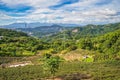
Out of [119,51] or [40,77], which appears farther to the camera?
[119,51]

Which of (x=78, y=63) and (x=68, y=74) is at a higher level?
(x=68, y=74)

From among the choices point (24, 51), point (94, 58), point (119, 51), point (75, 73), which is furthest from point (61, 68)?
point (24, 51)

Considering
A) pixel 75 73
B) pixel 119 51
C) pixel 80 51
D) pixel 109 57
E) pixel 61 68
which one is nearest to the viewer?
pixel 75 73

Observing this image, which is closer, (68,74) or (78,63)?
(68,74)

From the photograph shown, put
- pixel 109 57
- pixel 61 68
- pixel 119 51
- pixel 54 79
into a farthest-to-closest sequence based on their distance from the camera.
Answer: pixel 119 51 → pixel 109 57 → pixel 61 68 → pixel 54 79

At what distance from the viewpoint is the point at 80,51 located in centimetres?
8900

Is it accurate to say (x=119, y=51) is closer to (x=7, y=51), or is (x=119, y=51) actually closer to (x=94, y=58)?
(x=94, y=58)

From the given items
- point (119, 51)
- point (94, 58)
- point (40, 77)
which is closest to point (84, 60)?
point (94, 58)

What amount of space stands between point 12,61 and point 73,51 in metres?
24.8

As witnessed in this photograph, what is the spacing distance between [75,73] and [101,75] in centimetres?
600

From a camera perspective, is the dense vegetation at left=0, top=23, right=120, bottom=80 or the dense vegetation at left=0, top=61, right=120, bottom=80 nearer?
the dense vegetation at left=0, top=61, right=120, bottom=80

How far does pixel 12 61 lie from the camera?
75812mm

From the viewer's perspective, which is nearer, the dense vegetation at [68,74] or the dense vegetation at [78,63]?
the dense vegetation at [68,74]

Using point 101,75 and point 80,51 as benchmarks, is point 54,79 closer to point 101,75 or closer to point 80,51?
point 101,75
